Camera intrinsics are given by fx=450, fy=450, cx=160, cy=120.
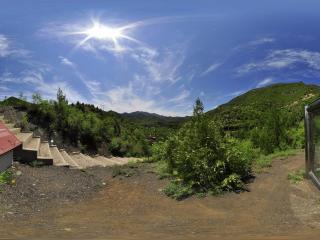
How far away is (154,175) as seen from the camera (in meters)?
14.6

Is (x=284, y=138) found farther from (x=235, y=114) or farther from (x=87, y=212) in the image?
(x=235, y=114)

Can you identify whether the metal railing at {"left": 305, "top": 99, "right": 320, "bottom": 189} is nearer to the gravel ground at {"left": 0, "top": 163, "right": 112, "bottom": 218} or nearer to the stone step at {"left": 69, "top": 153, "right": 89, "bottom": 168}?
the gravel ground at {"left": 0, "top": 163, "right": 112, "bottom": 218}

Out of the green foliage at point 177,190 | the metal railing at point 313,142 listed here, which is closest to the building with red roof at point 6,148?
the green foliage at point 177,190

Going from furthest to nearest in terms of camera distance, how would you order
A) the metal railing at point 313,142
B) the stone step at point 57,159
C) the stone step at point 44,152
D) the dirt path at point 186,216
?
the stone step at point 44,152 → the stone step at point 57,159 → the metal railing at point 313,142 → the dirt path at point 186,216

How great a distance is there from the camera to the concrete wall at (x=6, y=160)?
46.3ft

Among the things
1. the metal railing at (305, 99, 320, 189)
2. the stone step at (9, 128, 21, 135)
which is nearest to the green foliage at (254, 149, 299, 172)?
the metal railing at (305, 99, 320, 189)

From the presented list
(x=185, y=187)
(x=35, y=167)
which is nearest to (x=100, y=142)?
(x=35, y=167)

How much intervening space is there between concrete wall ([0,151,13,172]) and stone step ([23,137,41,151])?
104 centimetres

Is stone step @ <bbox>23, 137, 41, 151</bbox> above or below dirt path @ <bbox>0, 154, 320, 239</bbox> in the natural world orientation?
above

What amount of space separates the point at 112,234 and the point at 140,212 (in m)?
2.57

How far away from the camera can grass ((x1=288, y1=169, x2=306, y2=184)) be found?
11.9 metres

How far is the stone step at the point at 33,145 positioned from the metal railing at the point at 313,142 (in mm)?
9755

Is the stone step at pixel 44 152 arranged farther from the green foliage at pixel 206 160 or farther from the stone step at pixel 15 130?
the green foliage at pixel 206 160

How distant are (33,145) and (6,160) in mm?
3576
